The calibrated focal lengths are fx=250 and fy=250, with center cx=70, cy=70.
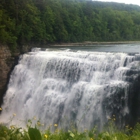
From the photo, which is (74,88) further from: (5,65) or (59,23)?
(59,23)

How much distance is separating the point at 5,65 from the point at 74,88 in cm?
630

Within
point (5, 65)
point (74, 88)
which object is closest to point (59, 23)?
point (5, 65)

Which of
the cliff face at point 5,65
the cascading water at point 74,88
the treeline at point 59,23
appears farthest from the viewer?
the treeline at point 59,23

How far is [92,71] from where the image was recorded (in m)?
13.6

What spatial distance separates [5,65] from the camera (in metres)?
17.2

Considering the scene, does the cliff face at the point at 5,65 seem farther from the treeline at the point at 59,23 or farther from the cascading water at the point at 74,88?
the treeline at the point at 59,23

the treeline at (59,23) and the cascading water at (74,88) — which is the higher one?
the treeline at (59,23)

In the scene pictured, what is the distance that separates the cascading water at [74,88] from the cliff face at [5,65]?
1.39 feet

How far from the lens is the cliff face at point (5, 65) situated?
55.2 feet

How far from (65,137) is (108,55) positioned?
442 inches

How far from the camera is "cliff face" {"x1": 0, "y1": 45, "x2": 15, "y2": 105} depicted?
663 inches

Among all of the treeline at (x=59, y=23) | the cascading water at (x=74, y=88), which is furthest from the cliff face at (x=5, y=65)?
the treeline at (x=59, y=23)

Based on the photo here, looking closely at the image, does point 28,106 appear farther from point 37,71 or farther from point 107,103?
point 107,103

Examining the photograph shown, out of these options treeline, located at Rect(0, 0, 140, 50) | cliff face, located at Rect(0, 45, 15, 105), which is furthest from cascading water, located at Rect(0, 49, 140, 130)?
treeline, located at Rect(0, 0, 140, 50)
